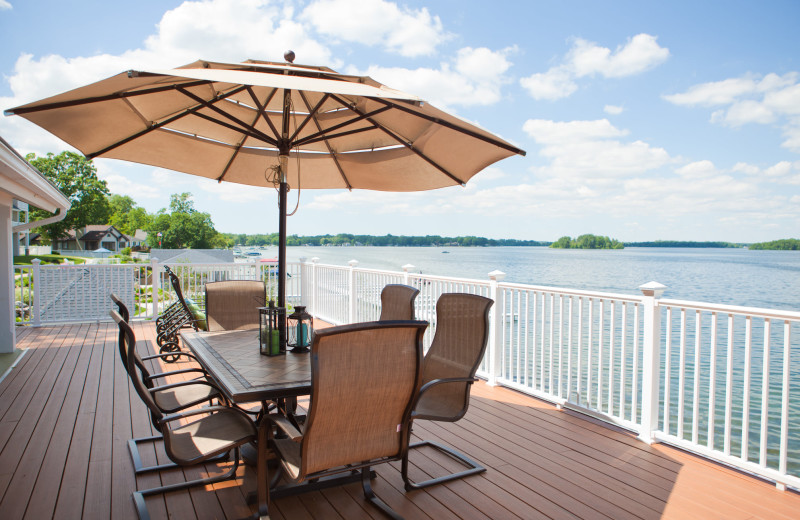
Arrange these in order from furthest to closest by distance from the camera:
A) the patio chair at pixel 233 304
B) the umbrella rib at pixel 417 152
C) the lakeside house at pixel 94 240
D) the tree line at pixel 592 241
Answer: the lakeside house at pixel 94 240
the tree line at pixel 592 241
the patio chair at pixel 233 304
the umbrella rib at pixel 417 152

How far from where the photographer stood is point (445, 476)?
280 cm

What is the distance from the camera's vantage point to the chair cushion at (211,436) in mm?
2105

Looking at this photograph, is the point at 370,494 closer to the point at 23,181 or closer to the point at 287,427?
the point at 287,427

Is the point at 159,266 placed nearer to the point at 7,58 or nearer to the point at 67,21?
the point at 67,21

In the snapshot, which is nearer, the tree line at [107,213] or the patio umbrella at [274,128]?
the patio umbrella at [274,128]

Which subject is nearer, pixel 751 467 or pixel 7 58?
pixel 751 467

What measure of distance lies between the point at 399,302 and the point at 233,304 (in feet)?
5.16

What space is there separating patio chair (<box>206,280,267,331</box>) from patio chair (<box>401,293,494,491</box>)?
5.58 feet

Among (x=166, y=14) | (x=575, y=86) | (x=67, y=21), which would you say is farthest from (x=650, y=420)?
(x=575, y=86)

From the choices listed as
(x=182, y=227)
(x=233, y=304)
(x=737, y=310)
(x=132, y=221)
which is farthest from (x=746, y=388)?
(x=132, y=221)

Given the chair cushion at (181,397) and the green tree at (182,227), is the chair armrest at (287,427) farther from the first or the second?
the green tree at (182,227)

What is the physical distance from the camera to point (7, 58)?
40844 mm

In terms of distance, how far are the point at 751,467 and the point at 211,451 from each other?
9.93 feet

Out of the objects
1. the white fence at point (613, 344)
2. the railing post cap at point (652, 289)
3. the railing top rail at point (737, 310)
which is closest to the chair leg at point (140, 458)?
the white fence at point (613, 344)
